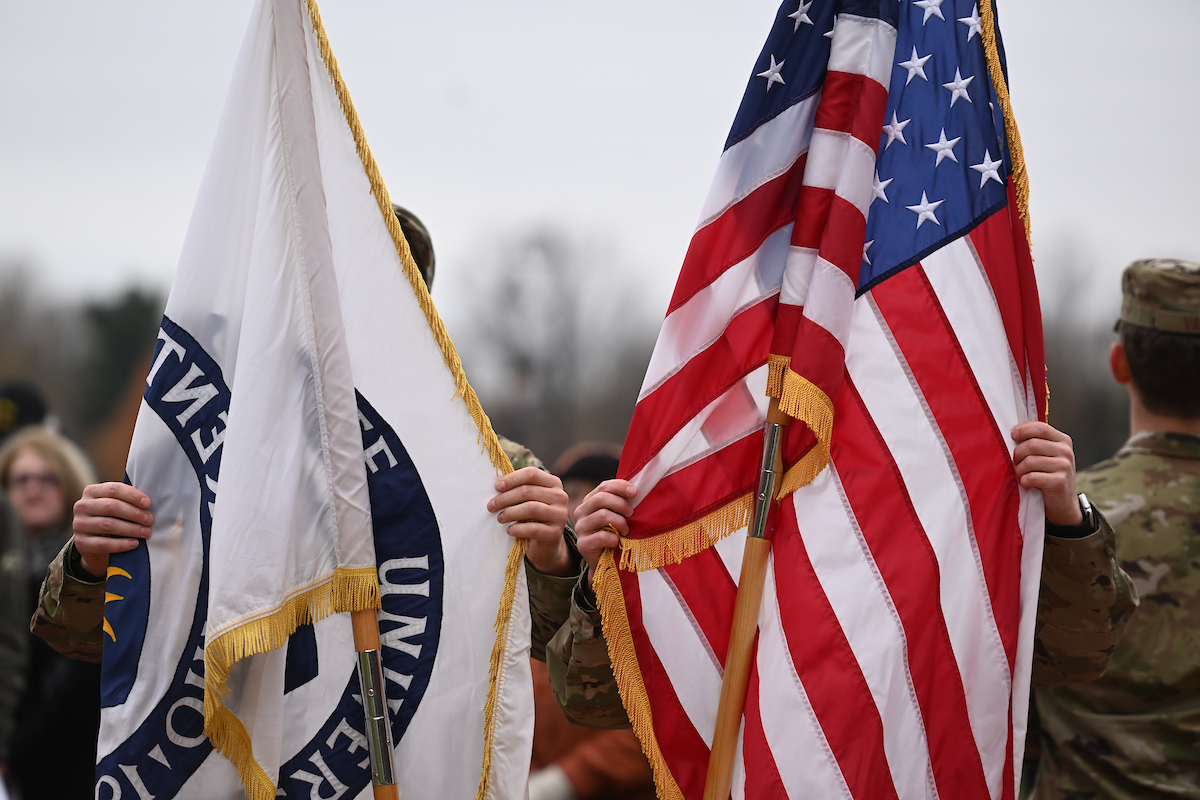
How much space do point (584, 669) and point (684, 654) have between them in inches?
11.1

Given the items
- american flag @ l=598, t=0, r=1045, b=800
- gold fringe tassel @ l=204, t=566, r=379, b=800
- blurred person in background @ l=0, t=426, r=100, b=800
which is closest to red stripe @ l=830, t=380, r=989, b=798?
american flag @ l=598, t=0, r=1045, b=800

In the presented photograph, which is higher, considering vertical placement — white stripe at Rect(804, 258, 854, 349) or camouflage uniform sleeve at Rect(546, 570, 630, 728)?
white stripe at Rect(804, 258, 854, 349)

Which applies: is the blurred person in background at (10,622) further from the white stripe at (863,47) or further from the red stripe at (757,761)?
the white stripe at (863,47)

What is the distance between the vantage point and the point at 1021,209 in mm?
2646

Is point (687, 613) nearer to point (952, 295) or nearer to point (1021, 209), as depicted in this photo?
point (952, 295)

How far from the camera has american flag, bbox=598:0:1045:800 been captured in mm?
2449

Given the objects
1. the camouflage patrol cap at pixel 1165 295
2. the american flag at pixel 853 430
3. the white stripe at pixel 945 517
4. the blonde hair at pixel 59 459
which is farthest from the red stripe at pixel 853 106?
the blonde hair at pixel 59 459

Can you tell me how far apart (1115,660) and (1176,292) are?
1134 mm

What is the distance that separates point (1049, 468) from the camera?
247cm

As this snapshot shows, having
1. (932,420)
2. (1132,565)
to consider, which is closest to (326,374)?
(932,420)

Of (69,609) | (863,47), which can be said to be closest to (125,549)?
(69,609)

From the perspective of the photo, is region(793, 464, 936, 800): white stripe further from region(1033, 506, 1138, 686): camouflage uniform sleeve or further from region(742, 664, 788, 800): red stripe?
region(1033, 506, 1138, 686): camouflage uniform sleeve

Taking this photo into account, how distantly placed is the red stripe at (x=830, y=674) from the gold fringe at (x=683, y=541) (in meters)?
0.13

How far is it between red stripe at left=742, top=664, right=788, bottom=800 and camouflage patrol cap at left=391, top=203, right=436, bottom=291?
1638 mm
